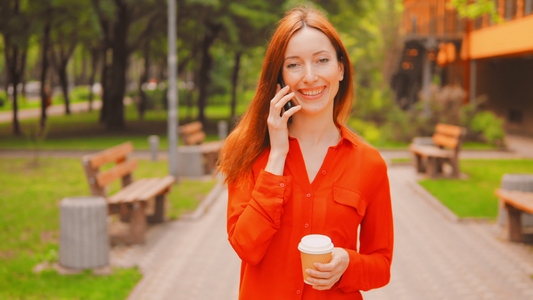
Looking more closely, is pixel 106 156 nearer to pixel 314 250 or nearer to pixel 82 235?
pixel 82 235

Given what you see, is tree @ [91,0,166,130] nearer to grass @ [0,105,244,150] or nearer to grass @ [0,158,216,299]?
grass @ [0,105,244,150]

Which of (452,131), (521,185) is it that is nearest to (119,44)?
(452,131)

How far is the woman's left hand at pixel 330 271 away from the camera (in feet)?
7.67

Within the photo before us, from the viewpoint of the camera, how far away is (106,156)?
9164 mm

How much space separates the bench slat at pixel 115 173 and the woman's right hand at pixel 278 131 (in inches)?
251

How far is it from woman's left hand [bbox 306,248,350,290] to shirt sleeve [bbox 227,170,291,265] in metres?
0.23

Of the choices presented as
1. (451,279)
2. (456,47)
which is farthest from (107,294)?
(456,47)

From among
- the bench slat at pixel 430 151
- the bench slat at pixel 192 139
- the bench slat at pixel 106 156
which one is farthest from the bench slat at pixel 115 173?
the bench slat at pixel 430 151

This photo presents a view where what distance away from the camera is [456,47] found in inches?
1249

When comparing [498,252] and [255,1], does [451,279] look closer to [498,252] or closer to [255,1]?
[498,252]

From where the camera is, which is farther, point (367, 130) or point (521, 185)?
point (367, 130)

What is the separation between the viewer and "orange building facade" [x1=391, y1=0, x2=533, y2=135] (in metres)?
27.1

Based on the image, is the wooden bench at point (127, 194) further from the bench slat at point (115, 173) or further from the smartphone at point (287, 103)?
the smartphone at point (287, 103)

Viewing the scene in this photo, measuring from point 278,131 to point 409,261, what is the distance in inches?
230
